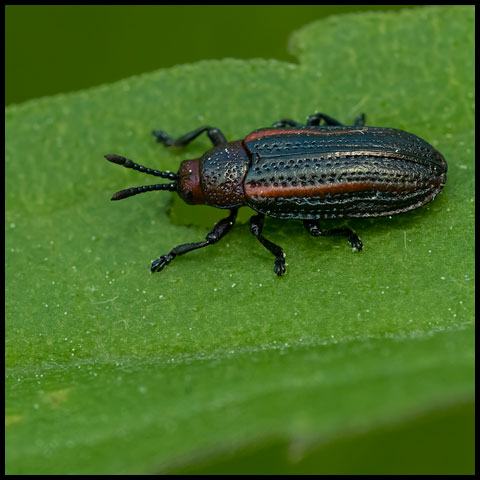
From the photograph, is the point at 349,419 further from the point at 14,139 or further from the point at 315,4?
the point at 315,4

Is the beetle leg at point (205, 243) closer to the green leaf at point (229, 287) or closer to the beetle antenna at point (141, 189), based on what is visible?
the green leaf at point (229, 287)

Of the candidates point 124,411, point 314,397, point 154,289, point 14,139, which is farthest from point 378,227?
point 14,139

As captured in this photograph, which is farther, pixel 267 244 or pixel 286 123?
pixel 286 123

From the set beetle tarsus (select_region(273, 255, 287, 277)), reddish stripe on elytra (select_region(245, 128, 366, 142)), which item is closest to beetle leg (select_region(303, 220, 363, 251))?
beetle tarsus (select_region(273, 255, 287, 277))

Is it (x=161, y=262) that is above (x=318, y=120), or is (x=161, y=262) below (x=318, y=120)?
below

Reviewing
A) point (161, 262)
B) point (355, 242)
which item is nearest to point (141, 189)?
point (161, 262)

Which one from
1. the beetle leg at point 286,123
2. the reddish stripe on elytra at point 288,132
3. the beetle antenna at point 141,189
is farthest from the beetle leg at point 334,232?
the beetle antenna at point 141,189

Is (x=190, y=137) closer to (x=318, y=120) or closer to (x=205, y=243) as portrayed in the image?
(x=205, y=243)
